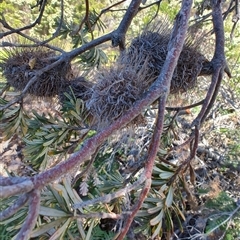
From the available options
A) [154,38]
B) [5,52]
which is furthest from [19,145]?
[154,38]

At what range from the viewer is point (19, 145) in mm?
2301

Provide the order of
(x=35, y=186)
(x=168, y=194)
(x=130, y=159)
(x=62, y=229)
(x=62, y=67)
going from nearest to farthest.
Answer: (x=35, y=186) → (x=62, y=229) → (x=168, y=194) → (x=62, y=67) → (x=130, y=159)

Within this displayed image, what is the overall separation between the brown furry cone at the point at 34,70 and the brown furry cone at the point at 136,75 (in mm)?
189

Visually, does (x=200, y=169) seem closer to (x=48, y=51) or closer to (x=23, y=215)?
(x=48, y=51)

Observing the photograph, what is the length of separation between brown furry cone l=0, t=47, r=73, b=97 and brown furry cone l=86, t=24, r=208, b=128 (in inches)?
7.4

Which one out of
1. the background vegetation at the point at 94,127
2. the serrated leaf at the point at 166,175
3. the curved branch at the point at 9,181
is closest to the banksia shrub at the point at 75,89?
the background vegetation at the point at 94,127

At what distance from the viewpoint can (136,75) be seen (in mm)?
530

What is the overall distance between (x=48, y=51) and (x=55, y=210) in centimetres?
50

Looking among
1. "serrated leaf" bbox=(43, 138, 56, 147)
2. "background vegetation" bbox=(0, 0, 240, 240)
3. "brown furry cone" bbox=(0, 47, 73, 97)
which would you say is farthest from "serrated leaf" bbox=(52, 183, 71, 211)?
"brown furry cone" bbox=(0, 47, 73, 97)

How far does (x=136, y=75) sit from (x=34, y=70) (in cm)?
31

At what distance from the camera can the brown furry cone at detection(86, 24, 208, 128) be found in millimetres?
515

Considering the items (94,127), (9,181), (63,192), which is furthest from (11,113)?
(9,181)

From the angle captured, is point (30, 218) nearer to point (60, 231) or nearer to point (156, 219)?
point (60, 231)

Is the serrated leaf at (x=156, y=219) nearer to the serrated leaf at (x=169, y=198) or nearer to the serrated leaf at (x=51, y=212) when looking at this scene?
the serrated leaf at (x=169, y=198)
